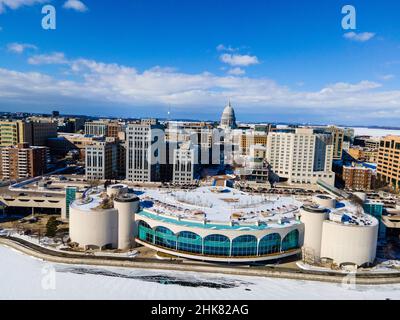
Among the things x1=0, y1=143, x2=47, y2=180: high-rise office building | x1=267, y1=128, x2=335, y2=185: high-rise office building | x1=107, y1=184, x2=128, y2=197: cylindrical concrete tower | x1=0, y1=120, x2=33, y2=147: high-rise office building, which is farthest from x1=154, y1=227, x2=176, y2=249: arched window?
x1=0, y1=120, x2=33, y2=147: high-rise office building

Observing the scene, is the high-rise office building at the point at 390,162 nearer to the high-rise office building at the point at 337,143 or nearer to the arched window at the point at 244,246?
the high-rise office building at the point at 337,143

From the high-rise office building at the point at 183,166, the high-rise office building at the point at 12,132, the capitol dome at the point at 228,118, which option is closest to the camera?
the high-rise office building at the point at 183,166

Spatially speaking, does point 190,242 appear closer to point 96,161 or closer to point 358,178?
point 96,161

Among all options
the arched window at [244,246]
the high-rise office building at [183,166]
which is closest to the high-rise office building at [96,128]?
the high-rise office building at [183,166]

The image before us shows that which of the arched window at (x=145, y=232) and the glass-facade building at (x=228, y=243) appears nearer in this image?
the glass-facade building at (x=228, y=243)

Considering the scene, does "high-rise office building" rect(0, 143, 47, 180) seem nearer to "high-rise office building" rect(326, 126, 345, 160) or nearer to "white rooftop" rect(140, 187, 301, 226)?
"white rooftop" rect(140, 187, 301, 226)

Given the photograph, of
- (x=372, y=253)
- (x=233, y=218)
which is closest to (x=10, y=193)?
(x=233, y=218)
